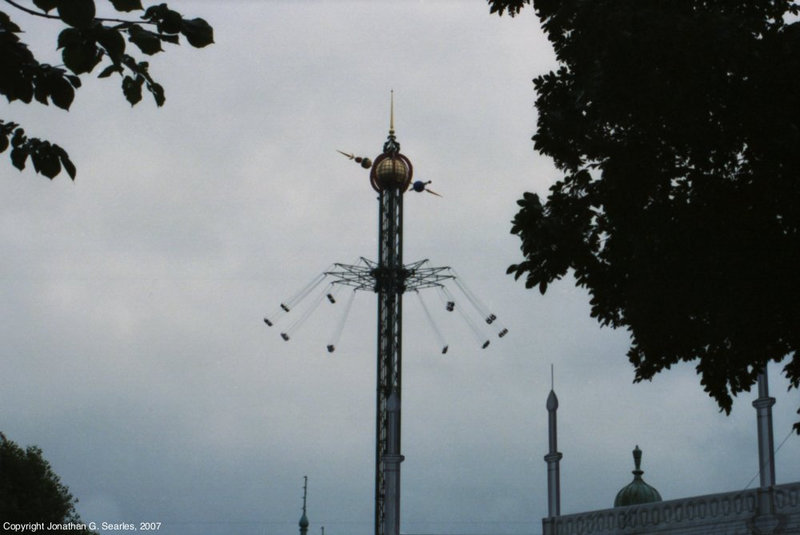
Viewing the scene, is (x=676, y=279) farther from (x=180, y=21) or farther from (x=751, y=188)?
(x=180, y=21)

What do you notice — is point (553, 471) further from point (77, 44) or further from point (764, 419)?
point (77, 44)

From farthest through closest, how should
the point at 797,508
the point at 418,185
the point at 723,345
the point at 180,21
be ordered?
the point at 418,185, the point at 797,508, the point at 723,345, the point at 180,21

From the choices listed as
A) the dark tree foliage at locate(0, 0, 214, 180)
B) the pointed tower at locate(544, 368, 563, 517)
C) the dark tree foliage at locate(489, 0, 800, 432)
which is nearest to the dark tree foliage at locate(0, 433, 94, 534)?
the pointed tower at locate(544, 368, 563, 517)

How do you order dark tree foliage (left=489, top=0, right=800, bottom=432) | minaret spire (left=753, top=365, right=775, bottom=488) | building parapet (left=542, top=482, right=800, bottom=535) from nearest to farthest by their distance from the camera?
dark tree foliage (left=489, top=0, right=800, bottom=432), building parapet (left=542, top=482, right=800, bottom=535), minaret spire (left=753, top=365, right=775, bottom=488)

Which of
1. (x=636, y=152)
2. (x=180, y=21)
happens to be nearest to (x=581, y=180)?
(x=636, y=152)

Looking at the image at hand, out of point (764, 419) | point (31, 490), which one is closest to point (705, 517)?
point (764, 419)

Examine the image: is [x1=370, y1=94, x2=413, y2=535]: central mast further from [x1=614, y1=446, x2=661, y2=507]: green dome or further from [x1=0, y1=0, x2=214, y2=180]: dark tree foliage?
[x1=0, y1=0, x2=214, y2=180]: dark tree foliage

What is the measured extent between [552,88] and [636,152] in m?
2.34

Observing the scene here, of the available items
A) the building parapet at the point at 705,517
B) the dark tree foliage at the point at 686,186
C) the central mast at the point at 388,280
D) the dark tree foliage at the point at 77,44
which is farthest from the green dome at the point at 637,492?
the dark tree foliage at the point at 77,44

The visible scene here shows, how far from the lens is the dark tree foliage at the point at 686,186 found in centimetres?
1661

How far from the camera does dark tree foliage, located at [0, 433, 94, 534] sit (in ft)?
206

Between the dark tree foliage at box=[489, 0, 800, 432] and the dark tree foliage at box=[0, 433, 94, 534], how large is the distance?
163 feet

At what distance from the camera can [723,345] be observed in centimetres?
1784

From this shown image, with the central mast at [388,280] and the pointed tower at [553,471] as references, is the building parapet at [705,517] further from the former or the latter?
the central mast at [388,280]
